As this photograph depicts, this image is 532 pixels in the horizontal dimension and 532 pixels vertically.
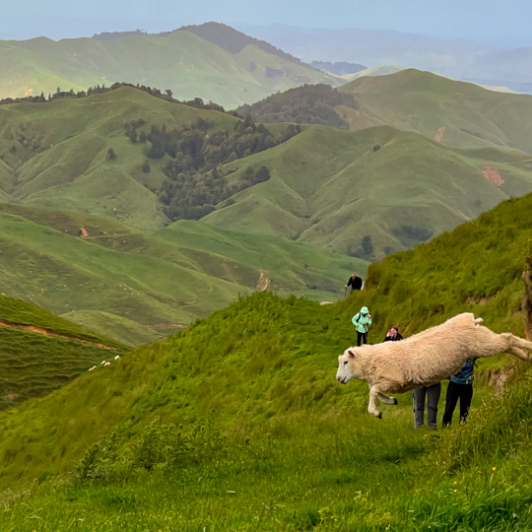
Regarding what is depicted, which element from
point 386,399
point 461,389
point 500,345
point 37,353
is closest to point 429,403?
point 461,389

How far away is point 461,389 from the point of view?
43.4 ft

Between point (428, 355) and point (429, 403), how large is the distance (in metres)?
1.19

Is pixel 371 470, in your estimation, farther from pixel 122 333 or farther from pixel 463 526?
pixel 122 333

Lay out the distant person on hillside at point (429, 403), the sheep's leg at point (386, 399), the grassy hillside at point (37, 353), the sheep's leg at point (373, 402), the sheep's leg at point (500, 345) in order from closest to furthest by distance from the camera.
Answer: the sheep's leg at point (500, 345) → the sheep's leg at point (373, 402) → the sheep's leg at point (386, 399) → the distant person on hillside at point (429, 403) → the grassy hillside at point (37, 353)

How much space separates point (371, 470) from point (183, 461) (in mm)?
5261

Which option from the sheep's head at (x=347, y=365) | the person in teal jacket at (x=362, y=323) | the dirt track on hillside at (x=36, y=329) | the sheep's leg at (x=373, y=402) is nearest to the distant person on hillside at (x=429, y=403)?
the sheep's leg at (x=373, y=402)

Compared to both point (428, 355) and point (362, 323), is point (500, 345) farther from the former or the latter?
point (362, 323)

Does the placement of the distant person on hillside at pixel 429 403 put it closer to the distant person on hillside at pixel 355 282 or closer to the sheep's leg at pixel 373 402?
the sheep's leg at pixel 373 402

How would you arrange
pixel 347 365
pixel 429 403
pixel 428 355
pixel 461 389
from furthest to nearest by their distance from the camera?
pixel 347 365 < pixel 429 403 < pixel 461 389 < pixel 428 355

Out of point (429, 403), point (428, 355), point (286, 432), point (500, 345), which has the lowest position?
point (286, 432)

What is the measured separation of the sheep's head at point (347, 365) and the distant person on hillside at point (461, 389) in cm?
177

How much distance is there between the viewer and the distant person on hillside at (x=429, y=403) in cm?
1365

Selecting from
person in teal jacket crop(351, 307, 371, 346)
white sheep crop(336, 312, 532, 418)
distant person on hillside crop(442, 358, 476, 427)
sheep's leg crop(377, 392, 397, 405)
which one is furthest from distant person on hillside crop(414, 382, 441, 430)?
person in teal jacket crop(351, 307, 371, 346)

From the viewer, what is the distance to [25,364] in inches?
2544
